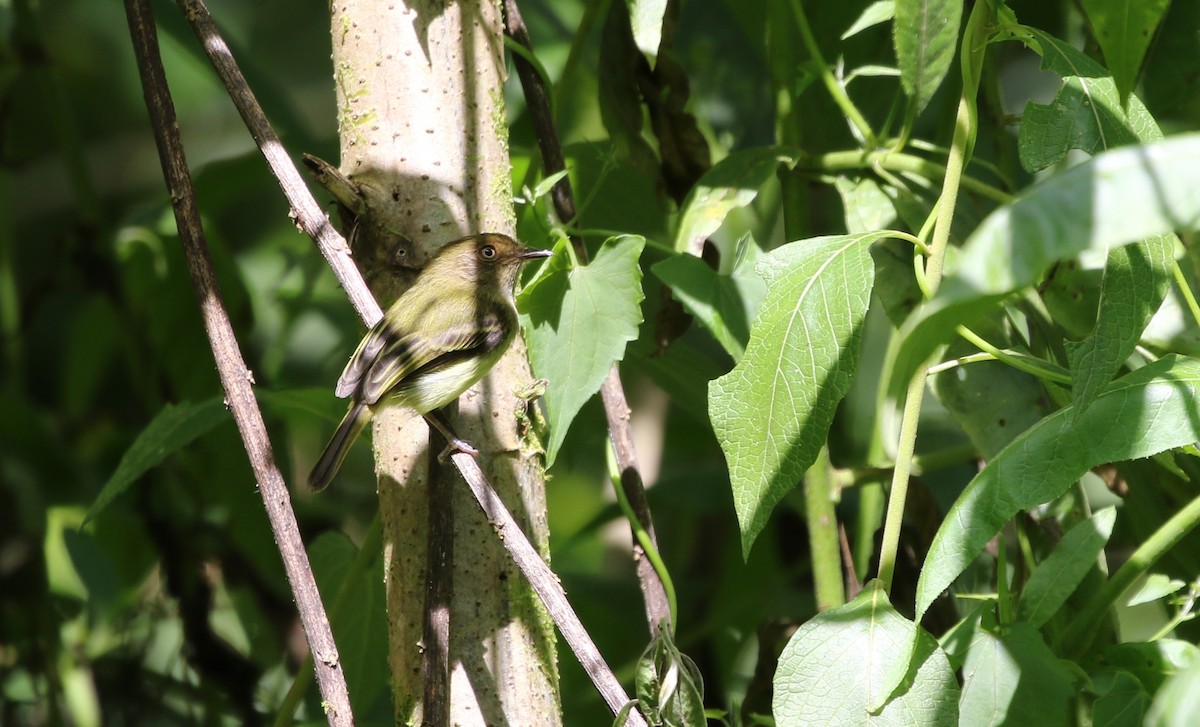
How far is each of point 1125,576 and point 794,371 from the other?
20.6 inches

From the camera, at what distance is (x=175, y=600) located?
301cm

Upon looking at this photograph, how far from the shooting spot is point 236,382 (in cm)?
150

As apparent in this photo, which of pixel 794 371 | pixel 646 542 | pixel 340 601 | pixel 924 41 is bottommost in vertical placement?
pixel 340 601

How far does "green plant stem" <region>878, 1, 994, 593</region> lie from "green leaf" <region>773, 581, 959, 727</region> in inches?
2.2

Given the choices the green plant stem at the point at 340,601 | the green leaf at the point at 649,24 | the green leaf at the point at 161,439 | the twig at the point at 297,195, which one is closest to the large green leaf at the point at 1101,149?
the green leaf at the point at 649,24

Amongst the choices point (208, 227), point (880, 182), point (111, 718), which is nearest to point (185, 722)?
point (111, 718)

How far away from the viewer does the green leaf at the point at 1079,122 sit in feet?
4.64

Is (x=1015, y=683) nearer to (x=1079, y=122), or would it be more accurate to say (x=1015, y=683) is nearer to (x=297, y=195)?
(x=1079, y=122)

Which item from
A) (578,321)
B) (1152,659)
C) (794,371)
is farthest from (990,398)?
(578,321)

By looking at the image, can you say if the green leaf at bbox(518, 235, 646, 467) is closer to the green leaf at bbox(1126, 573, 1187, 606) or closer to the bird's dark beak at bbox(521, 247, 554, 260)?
the bird's dark beak at bbox(521, 247, 554, 260)

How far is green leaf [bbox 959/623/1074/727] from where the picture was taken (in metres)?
1.44

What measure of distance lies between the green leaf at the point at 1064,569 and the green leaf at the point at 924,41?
0.63 m

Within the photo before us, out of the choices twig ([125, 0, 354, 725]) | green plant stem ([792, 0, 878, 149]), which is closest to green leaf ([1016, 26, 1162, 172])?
green plant stem ([792, 0, 878, 149])

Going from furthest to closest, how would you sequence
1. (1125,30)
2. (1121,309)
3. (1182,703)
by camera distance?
1. (1121,309)
2. (1125,30)
3. (1182,703)
